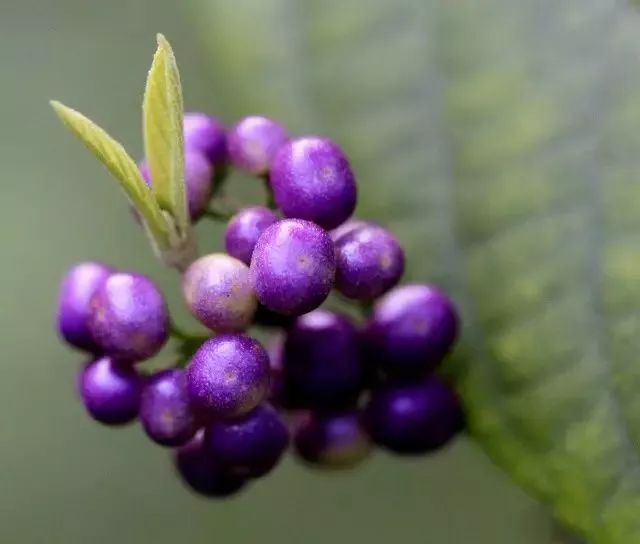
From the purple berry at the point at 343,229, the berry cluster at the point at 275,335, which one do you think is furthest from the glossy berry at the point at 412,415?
the purple berry at the point at 343,229

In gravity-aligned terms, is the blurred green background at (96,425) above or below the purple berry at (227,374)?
below

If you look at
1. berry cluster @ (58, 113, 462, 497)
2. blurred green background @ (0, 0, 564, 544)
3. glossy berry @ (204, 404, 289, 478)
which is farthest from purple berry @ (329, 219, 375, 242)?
blurred green background @ (0, 0, 564, 544)

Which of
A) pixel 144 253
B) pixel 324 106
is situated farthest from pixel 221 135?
pixel 144 253

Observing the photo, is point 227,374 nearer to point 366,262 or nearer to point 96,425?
point 366,262

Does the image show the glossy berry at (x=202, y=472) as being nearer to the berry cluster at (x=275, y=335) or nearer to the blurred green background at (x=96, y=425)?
the berry cluster at (x=275, y=335)

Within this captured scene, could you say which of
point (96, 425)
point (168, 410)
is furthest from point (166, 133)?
point (96, 425)

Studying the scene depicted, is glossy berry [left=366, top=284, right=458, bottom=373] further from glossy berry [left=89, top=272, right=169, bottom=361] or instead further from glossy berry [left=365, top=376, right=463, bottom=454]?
glossy berry [left=89, top=272, right=169, bottom=361]
